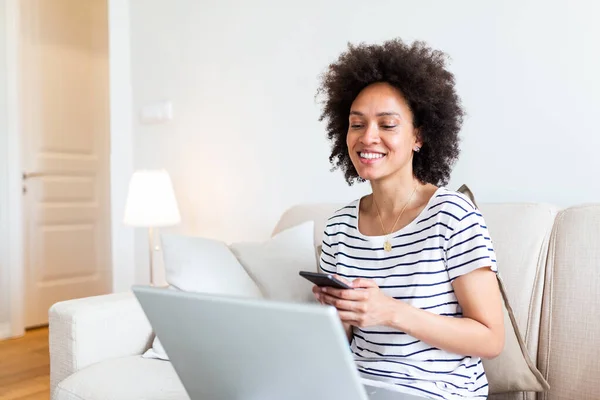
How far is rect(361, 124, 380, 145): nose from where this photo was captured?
125 centimetres

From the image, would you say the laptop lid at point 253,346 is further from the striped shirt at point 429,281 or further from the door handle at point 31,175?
the door handle at point 31,175

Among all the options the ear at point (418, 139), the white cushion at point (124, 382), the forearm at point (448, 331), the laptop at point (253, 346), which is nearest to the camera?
the laptop at point (253, 346)

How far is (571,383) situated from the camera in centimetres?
138

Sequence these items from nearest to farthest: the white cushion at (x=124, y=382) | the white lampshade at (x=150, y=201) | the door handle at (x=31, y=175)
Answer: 1. the white cushion at (x=124, y=382)
2. the white lampshade at (x=150, y=201)
3. the door handle at (x=31, y=175)

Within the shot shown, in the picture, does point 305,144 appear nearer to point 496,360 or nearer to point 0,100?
point 496,360

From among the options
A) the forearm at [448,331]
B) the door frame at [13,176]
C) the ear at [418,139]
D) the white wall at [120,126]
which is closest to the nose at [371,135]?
the ear at [418,139]

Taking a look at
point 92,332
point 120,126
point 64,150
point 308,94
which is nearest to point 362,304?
point 92,332

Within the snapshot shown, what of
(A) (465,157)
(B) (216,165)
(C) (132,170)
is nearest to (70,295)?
(C) (132,170)

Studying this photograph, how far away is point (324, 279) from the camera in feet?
3.08

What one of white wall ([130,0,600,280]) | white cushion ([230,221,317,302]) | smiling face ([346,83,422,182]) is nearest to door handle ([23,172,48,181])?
white wall ([130,0,600,280])

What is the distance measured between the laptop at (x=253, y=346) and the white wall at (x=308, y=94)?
1252mm

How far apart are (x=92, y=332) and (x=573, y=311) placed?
4.08ft

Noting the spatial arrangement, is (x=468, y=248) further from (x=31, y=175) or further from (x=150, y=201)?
(x=31, y=175)

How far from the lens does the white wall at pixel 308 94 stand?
1789 mm
